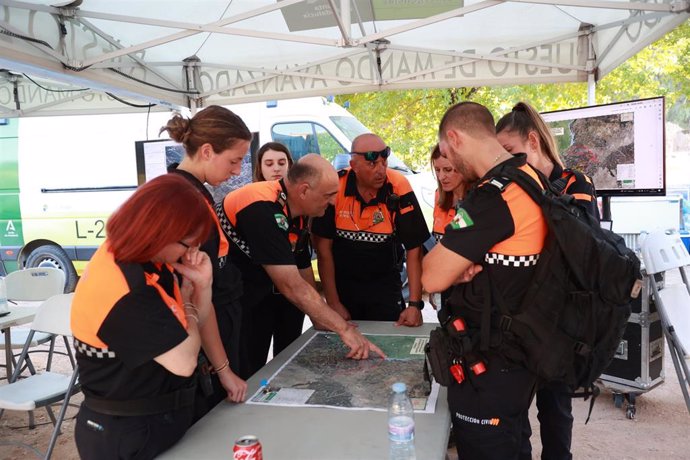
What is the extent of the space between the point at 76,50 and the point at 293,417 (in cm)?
328

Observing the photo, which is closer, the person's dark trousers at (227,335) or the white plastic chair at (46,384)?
the person's dark trousers at (227,335)

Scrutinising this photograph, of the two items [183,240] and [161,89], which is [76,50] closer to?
[161,89]

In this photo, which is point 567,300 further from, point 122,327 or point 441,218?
point 441,218

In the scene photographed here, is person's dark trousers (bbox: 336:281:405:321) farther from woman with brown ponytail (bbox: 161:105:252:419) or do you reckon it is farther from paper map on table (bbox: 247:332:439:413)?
woman with brown ponytail (bbox: 161:105:252:419)

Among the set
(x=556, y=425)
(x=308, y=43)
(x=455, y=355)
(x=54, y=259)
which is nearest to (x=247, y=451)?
(x=455, y=355)

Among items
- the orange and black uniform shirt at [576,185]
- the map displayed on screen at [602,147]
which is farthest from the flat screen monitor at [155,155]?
the orange and black uniform shirt at [576,185]

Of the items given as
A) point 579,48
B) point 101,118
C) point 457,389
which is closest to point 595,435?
point 457,389

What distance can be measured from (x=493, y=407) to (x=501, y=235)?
496 millimetres

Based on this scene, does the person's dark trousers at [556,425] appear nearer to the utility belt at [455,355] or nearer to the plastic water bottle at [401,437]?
the utility belt at [455,355]

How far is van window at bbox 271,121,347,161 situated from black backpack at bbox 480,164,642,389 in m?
5.08

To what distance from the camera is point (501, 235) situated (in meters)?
1.58

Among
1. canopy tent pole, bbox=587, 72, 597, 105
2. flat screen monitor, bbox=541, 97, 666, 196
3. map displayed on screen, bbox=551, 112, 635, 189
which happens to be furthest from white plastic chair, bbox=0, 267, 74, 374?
canopy tent pole, bbox=587, 72, 597, 105

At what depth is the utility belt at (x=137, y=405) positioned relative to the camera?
4.47ft

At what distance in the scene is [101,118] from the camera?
728 centimetres
